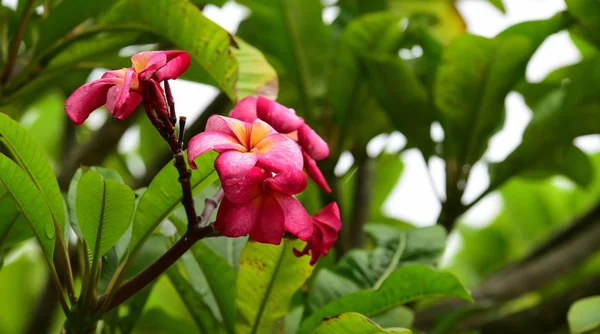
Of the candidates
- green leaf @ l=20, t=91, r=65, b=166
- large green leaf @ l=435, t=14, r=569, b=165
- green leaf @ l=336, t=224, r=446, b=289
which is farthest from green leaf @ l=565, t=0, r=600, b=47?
green leaf @ l=20, t=91, r=65, b=166

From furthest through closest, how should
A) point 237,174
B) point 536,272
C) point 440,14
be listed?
point 440,14
point 536,272
point 237,174

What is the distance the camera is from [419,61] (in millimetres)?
1274

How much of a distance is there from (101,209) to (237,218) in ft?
0.50

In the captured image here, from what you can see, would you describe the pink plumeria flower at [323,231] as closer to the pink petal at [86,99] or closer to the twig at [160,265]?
the twig at [160,265]

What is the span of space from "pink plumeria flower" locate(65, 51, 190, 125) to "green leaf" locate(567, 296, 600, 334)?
0.57 m

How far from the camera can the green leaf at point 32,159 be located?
0.63 m

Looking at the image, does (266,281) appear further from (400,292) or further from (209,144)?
(209,144)

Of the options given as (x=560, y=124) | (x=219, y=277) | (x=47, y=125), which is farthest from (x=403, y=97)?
(x=47, y=125)

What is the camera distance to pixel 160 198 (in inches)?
26.2

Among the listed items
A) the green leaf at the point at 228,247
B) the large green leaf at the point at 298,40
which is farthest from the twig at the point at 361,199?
the green leaf at the point at 228,247

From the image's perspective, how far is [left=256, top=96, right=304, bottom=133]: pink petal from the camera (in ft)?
2.15

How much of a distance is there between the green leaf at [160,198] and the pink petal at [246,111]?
0.06 m

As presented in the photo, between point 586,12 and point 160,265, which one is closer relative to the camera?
point 160,265

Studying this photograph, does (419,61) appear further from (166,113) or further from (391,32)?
(166,113)
